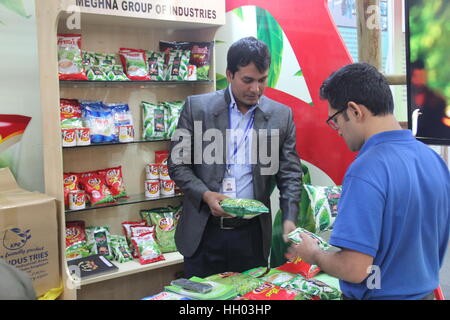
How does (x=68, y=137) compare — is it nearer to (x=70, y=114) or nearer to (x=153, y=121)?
(x=70, y=114)

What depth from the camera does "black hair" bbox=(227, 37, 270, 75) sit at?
101 inches

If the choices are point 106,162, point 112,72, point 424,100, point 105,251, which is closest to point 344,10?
point 424,100

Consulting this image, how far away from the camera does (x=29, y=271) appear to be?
303 cm

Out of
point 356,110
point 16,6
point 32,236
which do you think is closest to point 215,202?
point 356,110

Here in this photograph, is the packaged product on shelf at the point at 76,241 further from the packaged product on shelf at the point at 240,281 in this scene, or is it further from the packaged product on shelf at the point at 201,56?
the packaged product on shelf at the point at 240,281

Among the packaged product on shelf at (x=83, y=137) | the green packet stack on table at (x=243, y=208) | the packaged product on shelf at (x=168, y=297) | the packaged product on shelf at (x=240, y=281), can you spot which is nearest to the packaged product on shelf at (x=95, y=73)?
the packaged product on shelf at (x=83, y=137)

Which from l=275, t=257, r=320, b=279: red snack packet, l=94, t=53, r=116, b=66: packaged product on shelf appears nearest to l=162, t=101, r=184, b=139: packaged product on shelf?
l=94, t=53, r=116, b=66: packaged product on shelf

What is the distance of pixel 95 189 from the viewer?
3588mm

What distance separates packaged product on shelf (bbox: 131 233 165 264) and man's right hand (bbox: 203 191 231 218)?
1.30 meters

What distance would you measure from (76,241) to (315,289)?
7.18 ft

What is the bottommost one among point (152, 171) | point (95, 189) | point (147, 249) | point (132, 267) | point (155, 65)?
point (132, 267)

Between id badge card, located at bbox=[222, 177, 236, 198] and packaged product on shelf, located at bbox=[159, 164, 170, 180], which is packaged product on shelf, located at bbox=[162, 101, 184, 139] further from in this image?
id badge card, located at bbox=[222, 177, 236, 198]
